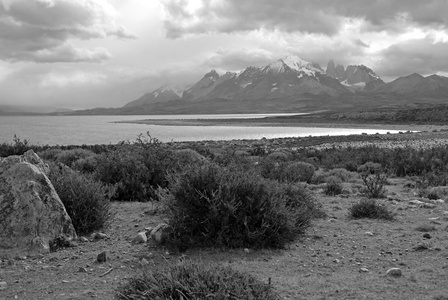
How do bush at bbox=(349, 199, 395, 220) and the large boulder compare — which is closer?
the large boulder

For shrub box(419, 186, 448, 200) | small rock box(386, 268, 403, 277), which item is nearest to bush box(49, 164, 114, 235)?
small rock box(386, 268, 403, 277)

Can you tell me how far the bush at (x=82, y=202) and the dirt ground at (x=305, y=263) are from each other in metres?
0.34

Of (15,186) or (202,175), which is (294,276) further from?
(15,186)

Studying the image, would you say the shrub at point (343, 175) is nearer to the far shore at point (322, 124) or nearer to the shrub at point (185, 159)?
the shrub at point (185, 159)

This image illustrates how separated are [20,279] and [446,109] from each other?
318 feet

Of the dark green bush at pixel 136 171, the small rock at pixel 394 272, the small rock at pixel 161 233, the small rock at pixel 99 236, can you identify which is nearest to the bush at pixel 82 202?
the small rock at pixel 99 236

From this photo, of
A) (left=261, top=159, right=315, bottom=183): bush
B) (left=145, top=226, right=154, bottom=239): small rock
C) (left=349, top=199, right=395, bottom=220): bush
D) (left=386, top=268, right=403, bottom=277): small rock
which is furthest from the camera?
(left=261, top=159, right=315, bottom=183): bush

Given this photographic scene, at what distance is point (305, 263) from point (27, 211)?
4.31 m

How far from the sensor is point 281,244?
7.22 meters

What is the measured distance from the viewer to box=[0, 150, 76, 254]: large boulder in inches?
266

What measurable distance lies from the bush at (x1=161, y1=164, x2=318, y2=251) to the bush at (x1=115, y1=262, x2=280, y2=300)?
8.35ft

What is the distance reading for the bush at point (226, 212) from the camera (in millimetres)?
7102

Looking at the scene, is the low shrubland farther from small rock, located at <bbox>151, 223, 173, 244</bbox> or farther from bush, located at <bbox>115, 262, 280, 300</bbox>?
bush, located at <bbox>115, 262, 280, 300</bbox>

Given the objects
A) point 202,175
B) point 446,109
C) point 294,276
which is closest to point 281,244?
point 294,276
